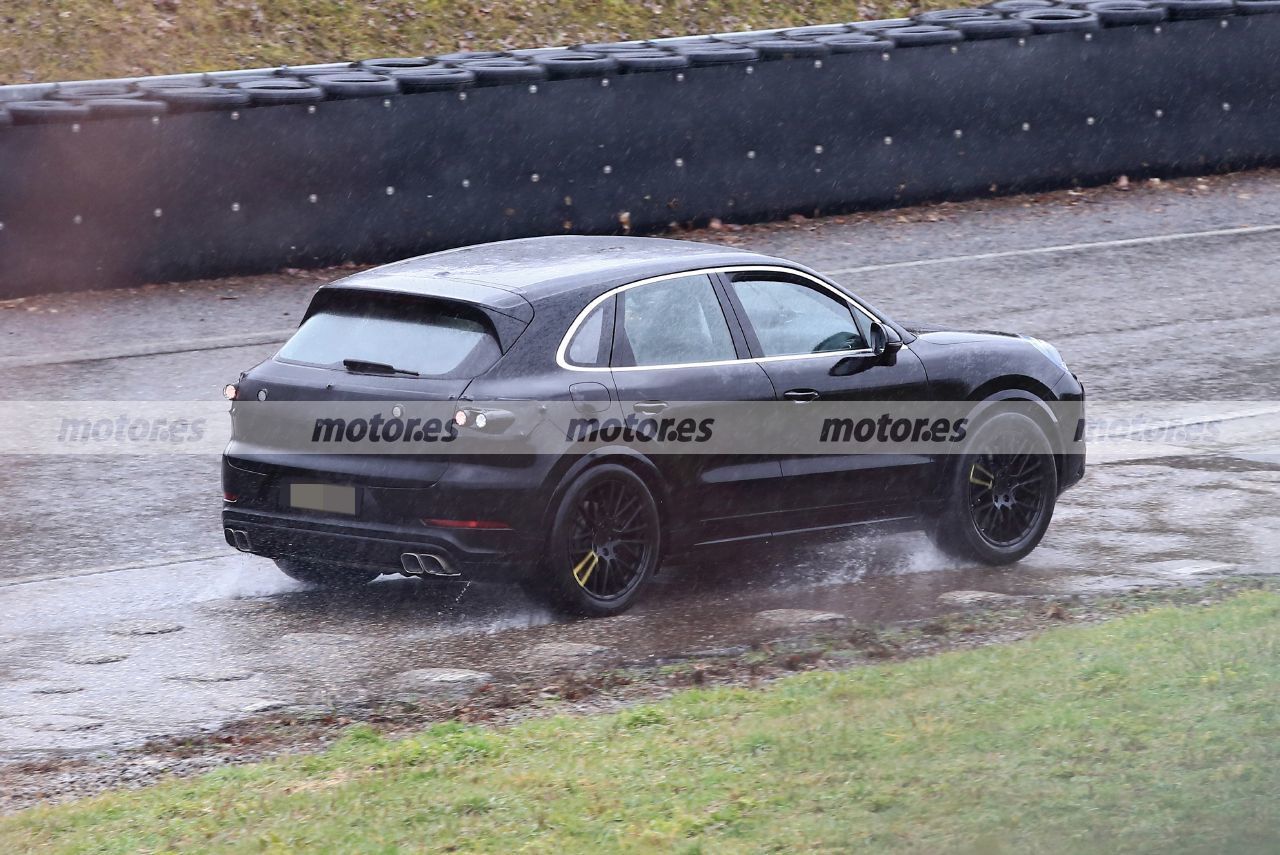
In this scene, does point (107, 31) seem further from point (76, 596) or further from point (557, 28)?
point (76, 596)

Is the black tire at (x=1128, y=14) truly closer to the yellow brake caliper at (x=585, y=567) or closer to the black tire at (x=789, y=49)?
the black tire at (x=789, y=49)

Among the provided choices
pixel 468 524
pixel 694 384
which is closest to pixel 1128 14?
pixel 694 384

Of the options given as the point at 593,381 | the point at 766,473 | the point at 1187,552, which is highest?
the point at 593,381

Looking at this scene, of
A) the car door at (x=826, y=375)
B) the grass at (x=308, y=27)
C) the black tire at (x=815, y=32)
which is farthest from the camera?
the grass at (x=308, y=27)

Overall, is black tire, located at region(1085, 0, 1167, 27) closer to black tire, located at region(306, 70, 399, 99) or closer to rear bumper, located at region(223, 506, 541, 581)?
black tire, located at region(306, 70, 399, 99)

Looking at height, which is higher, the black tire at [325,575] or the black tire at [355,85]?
the black tire at [355,85]

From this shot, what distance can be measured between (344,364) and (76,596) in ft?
5.82

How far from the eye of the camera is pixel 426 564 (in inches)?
322

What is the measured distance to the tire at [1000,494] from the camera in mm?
9633

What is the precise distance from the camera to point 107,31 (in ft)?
72.9

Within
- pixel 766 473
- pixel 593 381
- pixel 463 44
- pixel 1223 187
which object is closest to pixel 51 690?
pixel 593 381

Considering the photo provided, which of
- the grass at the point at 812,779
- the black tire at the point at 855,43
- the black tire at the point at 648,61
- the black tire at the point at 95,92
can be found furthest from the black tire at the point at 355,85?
the grass at the point at 812,779

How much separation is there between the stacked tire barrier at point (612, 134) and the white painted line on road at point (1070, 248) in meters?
1.80

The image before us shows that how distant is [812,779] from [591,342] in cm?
307
